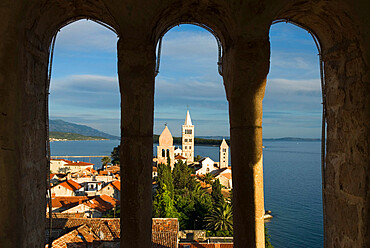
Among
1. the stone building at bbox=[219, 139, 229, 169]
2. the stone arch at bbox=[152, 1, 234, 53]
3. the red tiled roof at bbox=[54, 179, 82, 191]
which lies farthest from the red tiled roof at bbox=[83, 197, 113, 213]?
the stone building at bbox=[219, 139, 229, 169]

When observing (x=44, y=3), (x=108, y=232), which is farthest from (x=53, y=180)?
(x=44, y=3)

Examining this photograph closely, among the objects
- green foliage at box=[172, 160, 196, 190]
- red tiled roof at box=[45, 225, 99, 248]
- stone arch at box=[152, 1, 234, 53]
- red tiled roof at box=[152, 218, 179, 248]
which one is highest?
stone arch at box=[152, 1, 234, 53]

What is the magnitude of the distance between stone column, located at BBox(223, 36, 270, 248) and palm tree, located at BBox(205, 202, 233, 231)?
29.2 metres

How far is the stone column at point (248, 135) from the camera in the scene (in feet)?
9.11

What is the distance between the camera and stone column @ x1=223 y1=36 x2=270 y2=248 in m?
2.78

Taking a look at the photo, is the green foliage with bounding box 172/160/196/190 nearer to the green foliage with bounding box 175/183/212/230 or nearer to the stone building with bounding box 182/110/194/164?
the green foliage with bounding box 175/183/212/230

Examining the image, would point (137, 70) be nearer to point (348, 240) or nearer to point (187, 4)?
point (187, 4)

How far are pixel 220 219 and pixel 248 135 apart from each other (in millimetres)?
29825

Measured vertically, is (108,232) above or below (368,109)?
below

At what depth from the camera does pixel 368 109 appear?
2.71m

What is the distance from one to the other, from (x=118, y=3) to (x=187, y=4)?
0.69 m

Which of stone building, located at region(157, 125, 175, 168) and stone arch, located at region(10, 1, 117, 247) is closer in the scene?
stone arch, located at region(10, 1, 117, 247)

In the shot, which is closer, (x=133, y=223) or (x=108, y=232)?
(x=133, y=223)

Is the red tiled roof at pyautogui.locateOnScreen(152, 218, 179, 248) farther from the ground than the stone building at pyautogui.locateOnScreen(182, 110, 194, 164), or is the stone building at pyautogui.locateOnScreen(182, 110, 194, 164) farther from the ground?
the stone building at pyautogui.locateOnScreen(182, 110, 194, 164)
